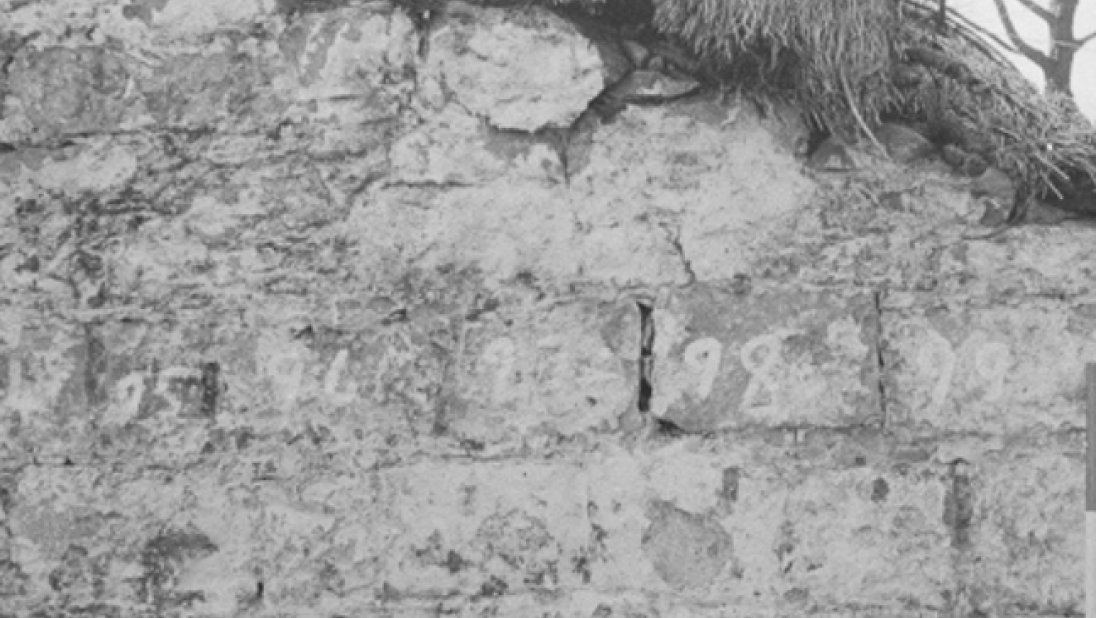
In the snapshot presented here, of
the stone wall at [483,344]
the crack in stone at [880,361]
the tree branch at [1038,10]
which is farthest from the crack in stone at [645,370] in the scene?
the tree branch at [1038,10]

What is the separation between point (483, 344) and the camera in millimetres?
3455

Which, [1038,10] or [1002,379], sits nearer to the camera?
[1002,379]

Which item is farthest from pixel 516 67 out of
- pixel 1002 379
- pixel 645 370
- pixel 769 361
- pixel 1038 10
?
pixel 1038 10

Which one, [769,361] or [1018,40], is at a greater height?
[1018,40]

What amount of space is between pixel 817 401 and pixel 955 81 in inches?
28.7

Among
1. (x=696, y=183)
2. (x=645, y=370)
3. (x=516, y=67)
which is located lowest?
(x=645, y=370)

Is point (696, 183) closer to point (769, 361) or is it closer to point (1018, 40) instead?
point (769, 361)

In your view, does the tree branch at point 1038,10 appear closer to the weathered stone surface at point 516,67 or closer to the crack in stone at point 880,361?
the crack in stone at point 880,361

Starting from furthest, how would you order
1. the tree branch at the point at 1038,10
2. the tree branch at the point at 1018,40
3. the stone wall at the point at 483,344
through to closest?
1. the tree branch at the point at 1038,10
2. the tree branch at the point at 1018,40
3. the stone wall at the point at 483,344

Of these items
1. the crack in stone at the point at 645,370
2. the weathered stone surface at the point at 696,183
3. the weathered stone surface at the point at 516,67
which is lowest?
the crack in stone at the point at 645,370

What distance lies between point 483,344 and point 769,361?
0.58m

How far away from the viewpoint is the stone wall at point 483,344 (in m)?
3.41

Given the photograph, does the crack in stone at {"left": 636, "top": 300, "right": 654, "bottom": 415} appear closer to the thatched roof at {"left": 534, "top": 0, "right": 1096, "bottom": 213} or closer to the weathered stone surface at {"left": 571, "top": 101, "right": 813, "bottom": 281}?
the weathered stone surface at {"left": 571, "top": 101, "right": 813, "bottom": 281}

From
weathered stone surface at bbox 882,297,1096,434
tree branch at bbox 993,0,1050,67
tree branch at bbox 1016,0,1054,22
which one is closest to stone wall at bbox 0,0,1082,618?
weathered stone surface at bbox 882,297,1096,434
